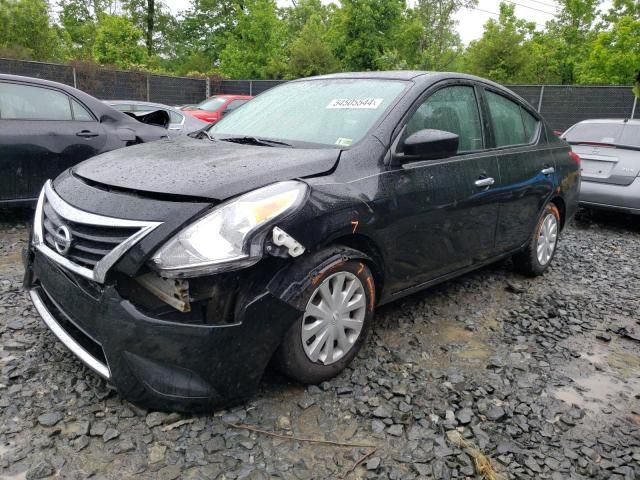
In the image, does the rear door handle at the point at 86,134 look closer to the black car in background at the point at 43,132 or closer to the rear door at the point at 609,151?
the black car in background at the point at 43,132

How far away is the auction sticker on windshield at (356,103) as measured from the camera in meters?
3.11

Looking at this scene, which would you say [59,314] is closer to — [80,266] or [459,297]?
[80,266]

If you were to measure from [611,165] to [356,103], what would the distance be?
4914mm

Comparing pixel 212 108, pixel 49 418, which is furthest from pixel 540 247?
pixel 212 108

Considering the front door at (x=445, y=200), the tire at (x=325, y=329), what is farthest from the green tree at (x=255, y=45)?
the tire at (x=325, y=329)

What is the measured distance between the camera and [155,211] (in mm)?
2154

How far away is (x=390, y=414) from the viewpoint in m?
2.48

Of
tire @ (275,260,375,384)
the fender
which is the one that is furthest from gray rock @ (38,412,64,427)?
the fender

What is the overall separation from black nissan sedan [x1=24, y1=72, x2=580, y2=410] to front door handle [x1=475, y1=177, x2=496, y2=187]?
0.02m

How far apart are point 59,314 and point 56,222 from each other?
0.44m

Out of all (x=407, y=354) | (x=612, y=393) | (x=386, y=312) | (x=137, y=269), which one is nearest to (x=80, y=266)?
(x=137, y=269)

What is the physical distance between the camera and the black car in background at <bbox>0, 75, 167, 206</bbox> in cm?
477

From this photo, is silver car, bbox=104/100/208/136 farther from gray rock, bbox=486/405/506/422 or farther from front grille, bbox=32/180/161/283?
gray rock, bbox=486/405/506/422

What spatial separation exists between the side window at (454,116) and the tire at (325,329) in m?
0.93
